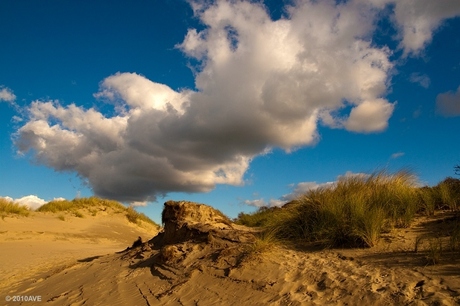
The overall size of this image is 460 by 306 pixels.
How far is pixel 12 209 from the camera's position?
829 inches

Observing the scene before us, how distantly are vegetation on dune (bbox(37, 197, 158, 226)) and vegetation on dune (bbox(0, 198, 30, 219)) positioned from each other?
5.92 ft

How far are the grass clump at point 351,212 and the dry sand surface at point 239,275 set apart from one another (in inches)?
11.3

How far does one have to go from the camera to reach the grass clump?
6.10 meters

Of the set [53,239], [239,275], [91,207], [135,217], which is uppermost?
[91,207]

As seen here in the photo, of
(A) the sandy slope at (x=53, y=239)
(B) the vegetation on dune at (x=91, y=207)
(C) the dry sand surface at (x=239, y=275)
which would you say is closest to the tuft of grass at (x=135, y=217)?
(B) the vegetation on dune at (x=91, y=207)

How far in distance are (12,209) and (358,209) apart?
21504 millimetres

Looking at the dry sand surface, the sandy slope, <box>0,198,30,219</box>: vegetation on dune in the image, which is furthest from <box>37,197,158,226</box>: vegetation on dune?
the dry sand surface

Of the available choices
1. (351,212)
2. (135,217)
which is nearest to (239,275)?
(351,212)

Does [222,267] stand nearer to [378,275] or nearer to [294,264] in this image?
[294,264]

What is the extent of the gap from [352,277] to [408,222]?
8.39 ft

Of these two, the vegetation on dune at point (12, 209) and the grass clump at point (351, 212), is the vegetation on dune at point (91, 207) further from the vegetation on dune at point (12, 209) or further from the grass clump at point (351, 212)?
the grass clump at point (351, 212)

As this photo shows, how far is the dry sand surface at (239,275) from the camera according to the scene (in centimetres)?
432

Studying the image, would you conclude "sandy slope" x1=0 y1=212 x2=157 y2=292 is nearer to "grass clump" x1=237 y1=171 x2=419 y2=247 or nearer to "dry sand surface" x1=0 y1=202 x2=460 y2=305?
"dry sand surface" x1=0 y1=202 x2=460 y2=305

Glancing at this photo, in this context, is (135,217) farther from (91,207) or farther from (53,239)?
(53,239)
